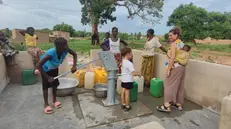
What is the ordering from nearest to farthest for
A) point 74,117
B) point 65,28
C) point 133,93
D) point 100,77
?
point 74,117, point 133,93, point 100,77, point 65,28

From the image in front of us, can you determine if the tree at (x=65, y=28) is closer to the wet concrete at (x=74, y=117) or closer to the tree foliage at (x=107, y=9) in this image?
the tree foliage at (x=107, y=9)

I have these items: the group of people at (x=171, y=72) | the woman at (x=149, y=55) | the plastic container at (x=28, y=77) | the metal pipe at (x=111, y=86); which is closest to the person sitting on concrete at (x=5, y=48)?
the plastic container at (x=28, y=77)

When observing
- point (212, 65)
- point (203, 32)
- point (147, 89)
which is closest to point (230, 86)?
point (212, 65)

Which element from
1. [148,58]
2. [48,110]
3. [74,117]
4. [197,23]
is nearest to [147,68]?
[148,58]

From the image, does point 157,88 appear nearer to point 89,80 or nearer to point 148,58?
point 148,58

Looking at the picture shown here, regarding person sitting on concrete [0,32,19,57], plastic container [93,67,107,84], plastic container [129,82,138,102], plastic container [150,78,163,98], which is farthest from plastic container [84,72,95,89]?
person sitting on concrete [0,32,19,57]

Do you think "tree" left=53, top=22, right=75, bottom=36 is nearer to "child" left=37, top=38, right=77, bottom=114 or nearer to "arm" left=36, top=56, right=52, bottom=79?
"child" left=37, top=38, right=77, bottom=114

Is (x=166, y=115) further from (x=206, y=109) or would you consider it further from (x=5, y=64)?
(x=5, y=64)

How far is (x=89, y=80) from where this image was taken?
3.94m

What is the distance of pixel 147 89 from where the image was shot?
404 centimetres

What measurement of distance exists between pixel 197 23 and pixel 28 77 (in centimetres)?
2483

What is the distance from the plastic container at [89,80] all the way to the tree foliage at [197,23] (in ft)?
73.2

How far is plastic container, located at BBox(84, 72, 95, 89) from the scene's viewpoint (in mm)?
3925

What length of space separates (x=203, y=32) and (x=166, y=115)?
25.2m
